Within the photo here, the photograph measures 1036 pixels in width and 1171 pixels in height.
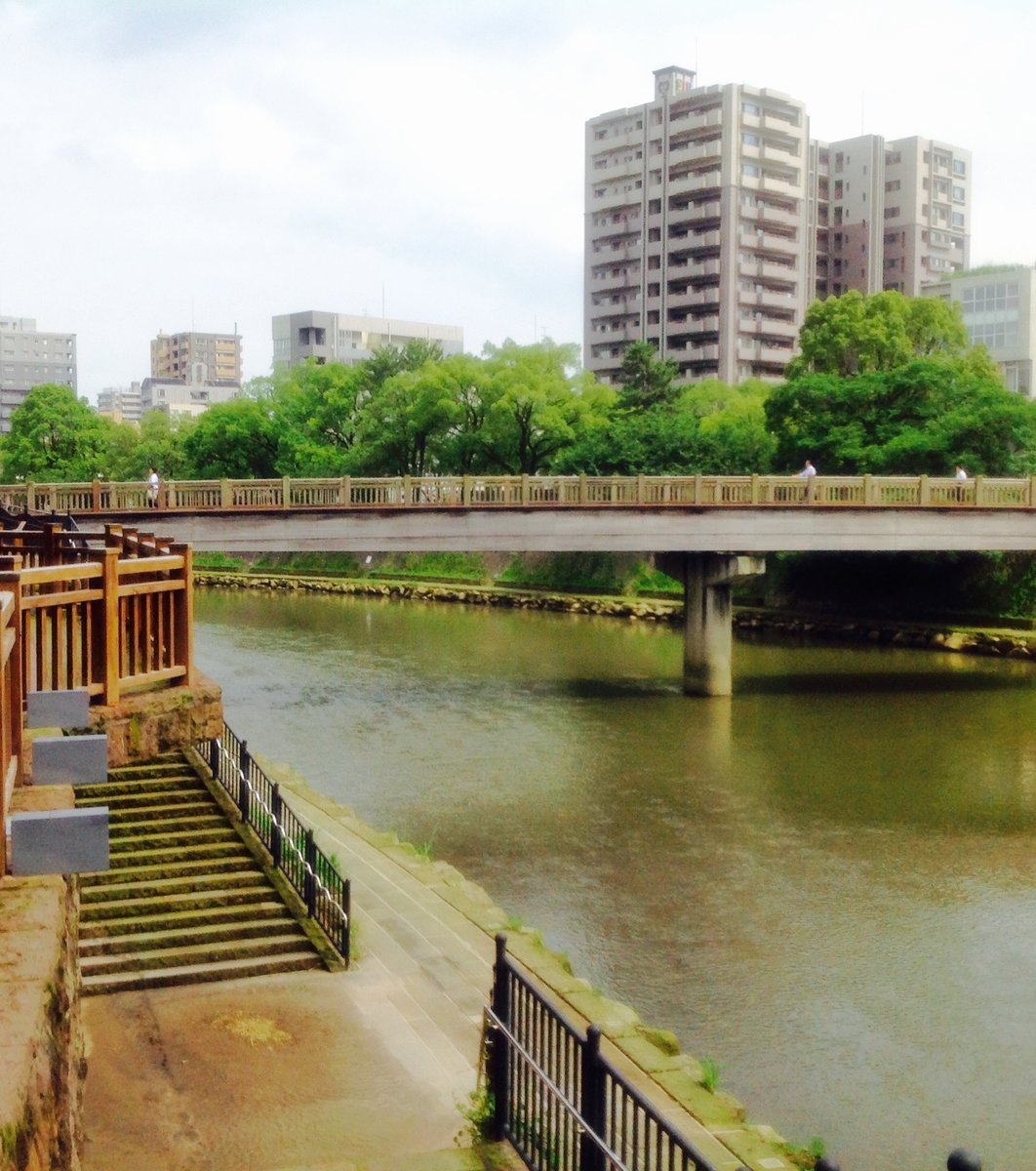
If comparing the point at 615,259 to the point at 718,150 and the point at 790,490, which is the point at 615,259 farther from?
the point at 790,490

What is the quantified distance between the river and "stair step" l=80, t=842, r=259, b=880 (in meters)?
3.87

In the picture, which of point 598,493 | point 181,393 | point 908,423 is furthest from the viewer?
point 181,393

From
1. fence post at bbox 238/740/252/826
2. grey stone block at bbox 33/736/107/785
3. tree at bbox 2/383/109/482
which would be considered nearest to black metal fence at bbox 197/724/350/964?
fence post at bbox 238/740/252/826

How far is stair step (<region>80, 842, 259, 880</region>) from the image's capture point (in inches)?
523

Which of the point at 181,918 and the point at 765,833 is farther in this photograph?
the point at 765,833

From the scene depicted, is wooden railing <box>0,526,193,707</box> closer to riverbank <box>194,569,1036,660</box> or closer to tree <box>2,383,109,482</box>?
riverbank <box>194,569,1036,660</box>

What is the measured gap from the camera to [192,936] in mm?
12398

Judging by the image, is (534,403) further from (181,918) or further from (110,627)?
(110,627)

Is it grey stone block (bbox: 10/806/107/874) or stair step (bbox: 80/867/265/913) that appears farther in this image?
stair step (bbox: 80/867/265/913)

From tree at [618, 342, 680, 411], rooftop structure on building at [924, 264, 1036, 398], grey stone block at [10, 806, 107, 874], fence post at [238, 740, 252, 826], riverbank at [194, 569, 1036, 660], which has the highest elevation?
rooftop structure on building at [924, 264, 1036, 398]

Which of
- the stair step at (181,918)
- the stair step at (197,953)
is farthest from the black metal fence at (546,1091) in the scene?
the stair step at (181,918)

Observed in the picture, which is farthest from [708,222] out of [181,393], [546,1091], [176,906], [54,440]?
[181,393]

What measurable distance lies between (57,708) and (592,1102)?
3.44m

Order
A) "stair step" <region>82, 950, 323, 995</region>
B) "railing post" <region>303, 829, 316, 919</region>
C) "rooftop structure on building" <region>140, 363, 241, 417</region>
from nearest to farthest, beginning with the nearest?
"stair step" <region>82, 950, 323, 995</region>
"railing post" <region>303, 829, 316, 919</region>
"rooftop structure on building" <region>140, 363, 241, 417</region>
